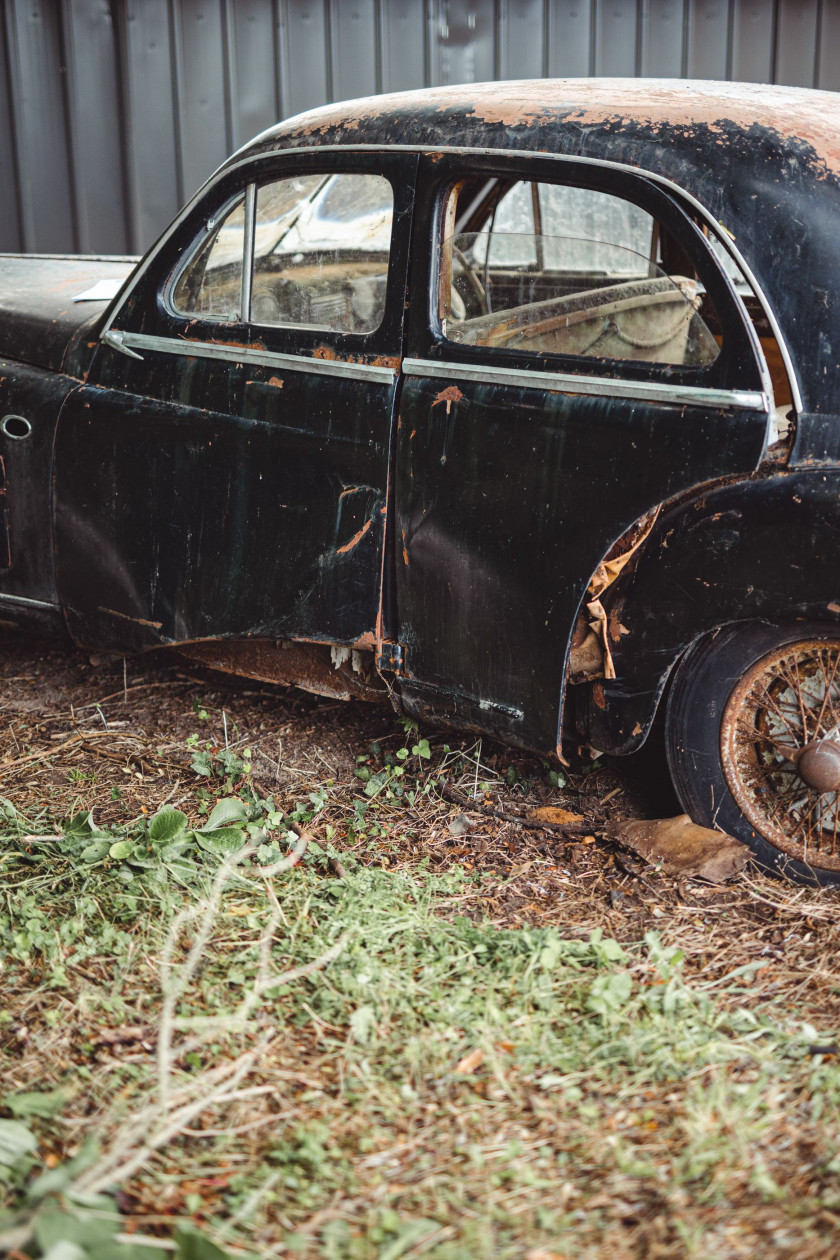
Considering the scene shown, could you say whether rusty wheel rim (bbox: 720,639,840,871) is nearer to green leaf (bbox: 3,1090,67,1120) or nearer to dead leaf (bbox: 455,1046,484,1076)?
dead leaf (bbox: 455,1046,484,1076)

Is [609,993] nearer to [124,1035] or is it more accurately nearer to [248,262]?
[124,1035]

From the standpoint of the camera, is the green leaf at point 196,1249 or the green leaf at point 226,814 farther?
the green leaf at point 226,814

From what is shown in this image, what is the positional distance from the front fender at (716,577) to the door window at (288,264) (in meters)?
1.06

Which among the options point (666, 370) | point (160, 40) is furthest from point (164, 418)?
point (160, 40)

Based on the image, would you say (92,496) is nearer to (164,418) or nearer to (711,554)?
(164,418)

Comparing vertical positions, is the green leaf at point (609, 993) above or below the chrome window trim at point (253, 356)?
below

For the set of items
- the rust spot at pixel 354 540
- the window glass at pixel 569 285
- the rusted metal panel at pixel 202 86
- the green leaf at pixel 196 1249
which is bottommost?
the green leaf at pixel 196 1249

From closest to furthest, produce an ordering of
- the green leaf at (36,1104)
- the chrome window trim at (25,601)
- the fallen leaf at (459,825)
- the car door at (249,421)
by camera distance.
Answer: the green leaf at (36,1104)
the car door at (249,421)
the fallen leaf at (459,825)
the chrome window trim at (25,601)

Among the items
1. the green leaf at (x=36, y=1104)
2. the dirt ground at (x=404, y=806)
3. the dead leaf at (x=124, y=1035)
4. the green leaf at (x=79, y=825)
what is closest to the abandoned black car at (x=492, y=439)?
the dirt ground at (x=404, y=806)

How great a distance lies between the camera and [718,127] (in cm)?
254

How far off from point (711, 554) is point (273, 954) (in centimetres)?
135

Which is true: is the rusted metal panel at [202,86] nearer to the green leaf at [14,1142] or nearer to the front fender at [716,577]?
the front fender at [716,577]

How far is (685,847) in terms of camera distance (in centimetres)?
278

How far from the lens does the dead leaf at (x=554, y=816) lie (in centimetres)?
310
